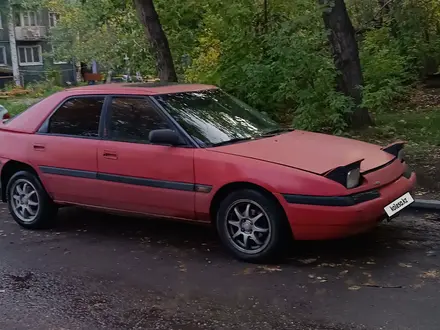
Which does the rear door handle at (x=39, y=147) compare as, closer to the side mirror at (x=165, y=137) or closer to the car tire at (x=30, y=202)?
the car tire at (x=30, y=202)

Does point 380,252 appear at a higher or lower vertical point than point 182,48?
lower

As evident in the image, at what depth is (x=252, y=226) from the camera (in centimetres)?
559

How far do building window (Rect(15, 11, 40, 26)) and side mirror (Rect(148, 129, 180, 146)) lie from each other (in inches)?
2050

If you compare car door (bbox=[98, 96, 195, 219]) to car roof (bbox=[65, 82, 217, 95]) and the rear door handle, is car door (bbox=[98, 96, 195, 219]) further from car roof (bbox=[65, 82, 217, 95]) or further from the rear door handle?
the rear door handle

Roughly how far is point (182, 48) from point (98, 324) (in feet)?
39.1

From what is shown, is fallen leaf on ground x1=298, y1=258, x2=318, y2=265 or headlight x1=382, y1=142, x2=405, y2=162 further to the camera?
headlight x1=382, y1=142, x2=405, y2=162

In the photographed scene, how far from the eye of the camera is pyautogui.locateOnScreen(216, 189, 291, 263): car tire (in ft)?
17.9

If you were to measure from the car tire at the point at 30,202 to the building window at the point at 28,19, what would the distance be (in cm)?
5048

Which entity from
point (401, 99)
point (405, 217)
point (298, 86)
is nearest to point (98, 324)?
point (405, 217)

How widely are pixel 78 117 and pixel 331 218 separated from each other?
120 inches

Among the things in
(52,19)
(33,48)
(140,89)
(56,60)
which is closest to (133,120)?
(140,89)

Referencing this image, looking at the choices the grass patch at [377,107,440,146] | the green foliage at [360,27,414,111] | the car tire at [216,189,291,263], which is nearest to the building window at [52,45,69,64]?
the green foliage at [360,27,414,111]

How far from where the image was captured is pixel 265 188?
17.8 feet

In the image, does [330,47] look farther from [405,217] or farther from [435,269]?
[435,269]
